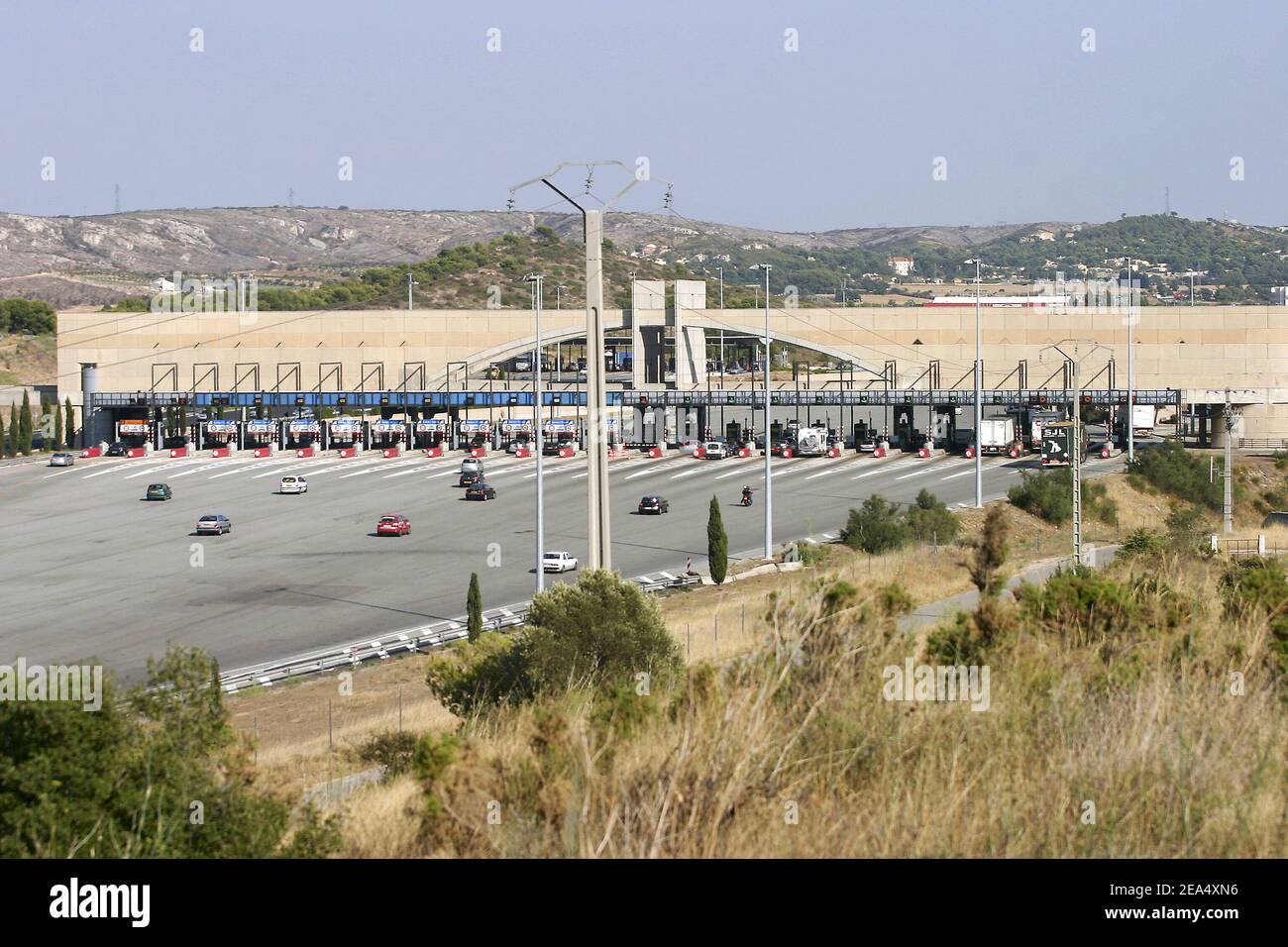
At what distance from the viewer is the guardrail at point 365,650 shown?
3259cm

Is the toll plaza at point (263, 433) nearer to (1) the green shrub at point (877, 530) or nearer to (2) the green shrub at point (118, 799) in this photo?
(1) the green shrub at point (877, 530)

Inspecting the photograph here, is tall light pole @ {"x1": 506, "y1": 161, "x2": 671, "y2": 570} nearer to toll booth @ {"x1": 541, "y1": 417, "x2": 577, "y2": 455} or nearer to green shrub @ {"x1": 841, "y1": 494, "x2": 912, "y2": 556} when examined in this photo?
green shrub @ {"x1": 841, "y1": 494, "x2": 912, "y2": 556}

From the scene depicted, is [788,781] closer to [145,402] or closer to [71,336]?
[145,402]

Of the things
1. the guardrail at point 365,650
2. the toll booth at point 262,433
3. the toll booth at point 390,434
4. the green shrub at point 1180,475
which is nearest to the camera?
the guardrail at point 365,650

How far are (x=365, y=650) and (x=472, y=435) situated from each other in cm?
5259

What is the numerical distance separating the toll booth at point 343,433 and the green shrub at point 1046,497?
39.7 metres

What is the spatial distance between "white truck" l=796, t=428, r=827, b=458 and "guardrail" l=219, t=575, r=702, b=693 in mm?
42967

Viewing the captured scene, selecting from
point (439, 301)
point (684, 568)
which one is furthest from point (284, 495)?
point (439, 301)

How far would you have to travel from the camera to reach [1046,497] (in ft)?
188

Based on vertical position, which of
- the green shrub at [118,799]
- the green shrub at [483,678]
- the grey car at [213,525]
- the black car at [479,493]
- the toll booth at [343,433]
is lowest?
the grey car at [213,525]

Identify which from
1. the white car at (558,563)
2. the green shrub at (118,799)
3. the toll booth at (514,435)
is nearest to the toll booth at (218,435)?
the toll booth at (514,435)

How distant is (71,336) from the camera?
311 ft

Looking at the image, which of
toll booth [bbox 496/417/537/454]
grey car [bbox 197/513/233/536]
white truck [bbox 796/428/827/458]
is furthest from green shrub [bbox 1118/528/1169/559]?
toll booth [bbox 496/417/537/454]

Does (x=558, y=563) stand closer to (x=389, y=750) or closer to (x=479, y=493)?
(x=479, y=493)
